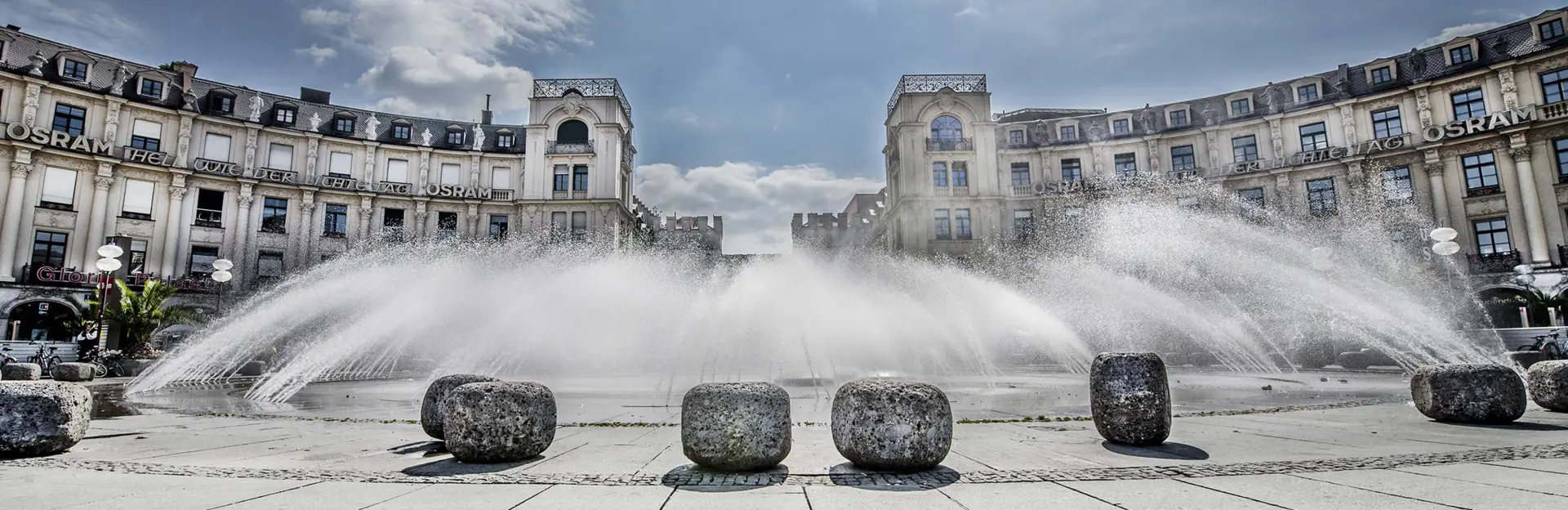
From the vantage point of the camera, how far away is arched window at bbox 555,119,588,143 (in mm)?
50781

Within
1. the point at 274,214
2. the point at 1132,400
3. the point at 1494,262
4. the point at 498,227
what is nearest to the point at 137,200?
the point at 274,214

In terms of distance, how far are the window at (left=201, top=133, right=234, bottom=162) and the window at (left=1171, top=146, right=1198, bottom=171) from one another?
6111cm

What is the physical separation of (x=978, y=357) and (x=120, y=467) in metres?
25.1

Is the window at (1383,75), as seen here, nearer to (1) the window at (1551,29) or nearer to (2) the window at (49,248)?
(1) the window at (1551,29)

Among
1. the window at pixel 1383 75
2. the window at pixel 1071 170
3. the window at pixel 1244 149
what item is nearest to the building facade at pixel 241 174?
the window at pixel 1071 170

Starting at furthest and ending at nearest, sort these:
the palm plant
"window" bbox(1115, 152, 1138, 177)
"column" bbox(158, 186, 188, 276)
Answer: "window" bbox(1115, 152, 1138, 177), "column" bbox(158, 186, 188, 276), the palm plant

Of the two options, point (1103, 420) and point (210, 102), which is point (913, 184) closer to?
point (1103, 420)

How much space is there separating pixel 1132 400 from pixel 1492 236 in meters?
43.3

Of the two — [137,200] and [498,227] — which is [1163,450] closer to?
[498,227]

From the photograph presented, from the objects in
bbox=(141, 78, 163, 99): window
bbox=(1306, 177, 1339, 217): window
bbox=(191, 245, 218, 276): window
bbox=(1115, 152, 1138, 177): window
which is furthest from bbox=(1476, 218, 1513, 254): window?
bbox=(141, 78, 163, 99): window

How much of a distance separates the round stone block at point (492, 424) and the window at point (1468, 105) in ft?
166

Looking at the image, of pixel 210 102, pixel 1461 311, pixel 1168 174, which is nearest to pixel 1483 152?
pixel 1461 311

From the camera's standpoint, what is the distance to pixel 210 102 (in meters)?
43.2

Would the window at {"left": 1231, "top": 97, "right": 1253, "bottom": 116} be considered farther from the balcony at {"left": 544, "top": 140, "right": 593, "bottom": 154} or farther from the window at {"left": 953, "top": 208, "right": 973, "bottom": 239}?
the balcony at {"left": 544, "top": 140, "right": 593, "bottom": 154}
